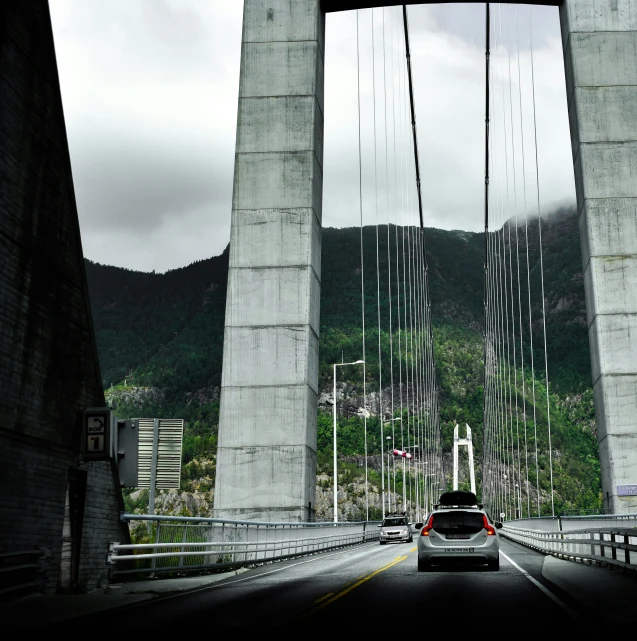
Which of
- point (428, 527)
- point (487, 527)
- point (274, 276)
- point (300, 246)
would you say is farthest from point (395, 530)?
point (487, 527)

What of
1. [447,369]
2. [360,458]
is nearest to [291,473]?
[360,458]

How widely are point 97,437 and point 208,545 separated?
7.23 meters

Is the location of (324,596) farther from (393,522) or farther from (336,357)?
(336,357)

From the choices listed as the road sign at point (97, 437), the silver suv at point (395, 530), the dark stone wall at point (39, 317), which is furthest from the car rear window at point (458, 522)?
the silver suv at point (395, 530)

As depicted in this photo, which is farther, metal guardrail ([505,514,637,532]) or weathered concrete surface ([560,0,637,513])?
weathered concrete surface ([560,0,637,513])

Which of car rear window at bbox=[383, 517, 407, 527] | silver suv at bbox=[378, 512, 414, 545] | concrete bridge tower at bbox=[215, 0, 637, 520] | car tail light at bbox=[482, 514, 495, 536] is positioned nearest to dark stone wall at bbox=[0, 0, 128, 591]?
car tail light at bbox=[482, 514, 495, 536]

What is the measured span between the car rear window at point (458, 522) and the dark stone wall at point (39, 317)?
298 inches

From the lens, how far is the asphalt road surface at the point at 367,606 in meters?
9.16

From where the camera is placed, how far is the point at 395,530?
45.6m

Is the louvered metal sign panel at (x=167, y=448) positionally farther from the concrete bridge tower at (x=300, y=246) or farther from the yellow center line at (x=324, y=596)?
the concrete bridge tower at (x=300, y=246)

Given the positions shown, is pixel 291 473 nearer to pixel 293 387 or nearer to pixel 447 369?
pixel 293 387

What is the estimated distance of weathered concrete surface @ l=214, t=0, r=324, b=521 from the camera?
27406mm

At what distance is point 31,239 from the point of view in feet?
40.2

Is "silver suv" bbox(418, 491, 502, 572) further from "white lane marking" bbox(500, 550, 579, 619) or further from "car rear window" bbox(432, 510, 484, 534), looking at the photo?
"white lane marking" bbox(500, 550, 579, 619)
